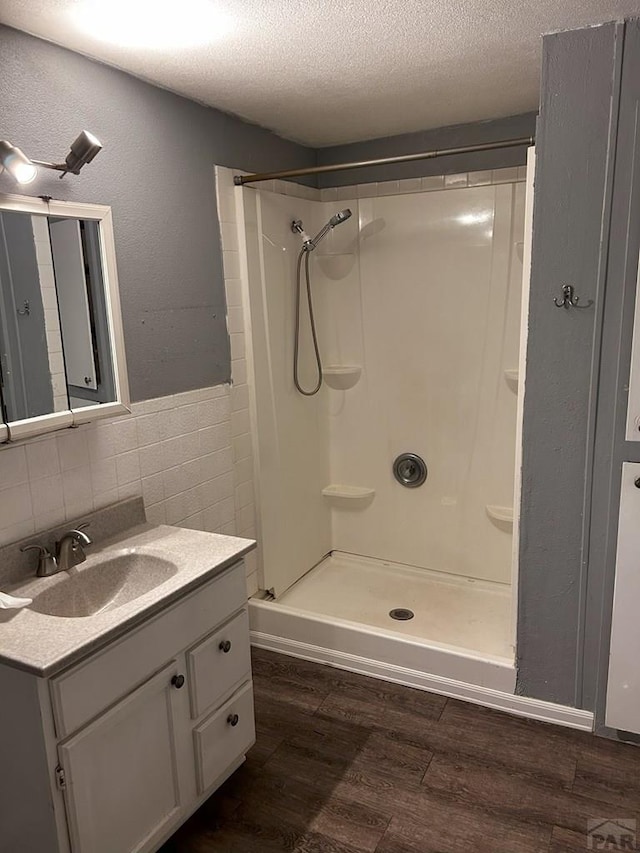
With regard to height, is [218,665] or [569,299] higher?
[569,299]

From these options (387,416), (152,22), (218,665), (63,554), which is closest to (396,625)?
(387,416)

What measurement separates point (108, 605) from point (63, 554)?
207 mm

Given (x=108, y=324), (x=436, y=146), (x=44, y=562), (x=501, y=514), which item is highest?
(x=436, y=146)

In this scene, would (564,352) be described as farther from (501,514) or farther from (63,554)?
(63,554)

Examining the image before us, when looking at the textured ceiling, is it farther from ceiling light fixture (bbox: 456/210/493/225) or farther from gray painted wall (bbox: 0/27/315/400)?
ceiling light fixture (bbox: 456/210/493/225)

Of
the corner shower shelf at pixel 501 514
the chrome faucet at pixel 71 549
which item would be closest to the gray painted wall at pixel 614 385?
the corner shower shelf at pixel 501 514

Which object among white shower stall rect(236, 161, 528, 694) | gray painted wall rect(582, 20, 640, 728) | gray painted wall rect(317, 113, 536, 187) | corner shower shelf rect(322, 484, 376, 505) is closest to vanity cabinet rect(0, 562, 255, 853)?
white shower stall rect(236, 161, 528, 694)

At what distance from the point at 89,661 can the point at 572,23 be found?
2.18m

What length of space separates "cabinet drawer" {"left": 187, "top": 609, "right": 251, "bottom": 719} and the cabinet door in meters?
0.09

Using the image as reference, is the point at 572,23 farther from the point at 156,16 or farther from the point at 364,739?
the point at 364,739

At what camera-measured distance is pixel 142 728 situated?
65.3 inches

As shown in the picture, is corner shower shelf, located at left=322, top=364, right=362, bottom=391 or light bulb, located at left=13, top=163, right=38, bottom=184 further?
corner shower shelf, located at left=322, top=364, right=362, bottom=391

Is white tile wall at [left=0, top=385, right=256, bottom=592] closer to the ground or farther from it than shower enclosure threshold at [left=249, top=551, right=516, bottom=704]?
farther from it

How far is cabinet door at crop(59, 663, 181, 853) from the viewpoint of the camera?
1490mm
